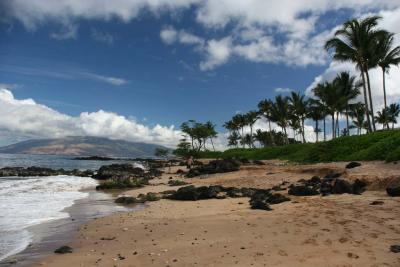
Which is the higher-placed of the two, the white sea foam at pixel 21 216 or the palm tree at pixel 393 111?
the palm tree at pixel 393 111

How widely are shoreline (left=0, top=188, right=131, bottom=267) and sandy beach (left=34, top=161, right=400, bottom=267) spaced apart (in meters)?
0.34

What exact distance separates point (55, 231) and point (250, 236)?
5.35 meters

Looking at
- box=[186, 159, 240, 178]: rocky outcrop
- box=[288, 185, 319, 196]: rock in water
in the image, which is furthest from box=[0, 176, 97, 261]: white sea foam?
box=[186, 159, 240, 178]: rocky outcrop

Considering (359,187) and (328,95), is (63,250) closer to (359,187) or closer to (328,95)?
(359,187)

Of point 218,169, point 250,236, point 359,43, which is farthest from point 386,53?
point 250,236

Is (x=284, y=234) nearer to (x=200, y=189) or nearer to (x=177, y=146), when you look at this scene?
(x=200, y=189)

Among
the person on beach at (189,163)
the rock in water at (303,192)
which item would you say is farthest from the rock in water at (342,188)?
the person on beach at (189,163)

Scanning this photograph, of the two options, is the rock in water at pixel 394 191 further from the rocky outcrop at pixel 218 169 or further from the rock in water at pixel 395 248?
the rocky outcrop at pixel 218 169

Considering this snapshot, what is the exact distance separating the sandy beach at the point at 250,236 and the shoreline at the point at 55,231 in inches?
13.5

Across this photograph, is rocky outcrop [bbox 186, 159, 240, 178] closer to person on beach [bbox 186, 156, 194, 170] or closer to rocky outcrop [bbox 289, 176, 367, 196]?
person on beach [bbox 186, 156, 194, 170]

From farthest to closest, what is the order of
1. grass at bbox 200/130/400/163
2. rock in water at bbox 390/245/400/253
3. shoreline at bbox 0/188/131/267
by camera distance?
grass at bbox 200/130/400/163
shoreline at bbox 0/188/131/267
rock in water at bbox 390/245/400/253

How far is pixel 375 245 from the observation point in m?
6.87

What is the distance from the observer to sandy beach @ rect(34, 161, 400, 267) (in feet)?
21.4

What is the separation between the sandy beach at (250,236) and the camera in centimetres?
651
